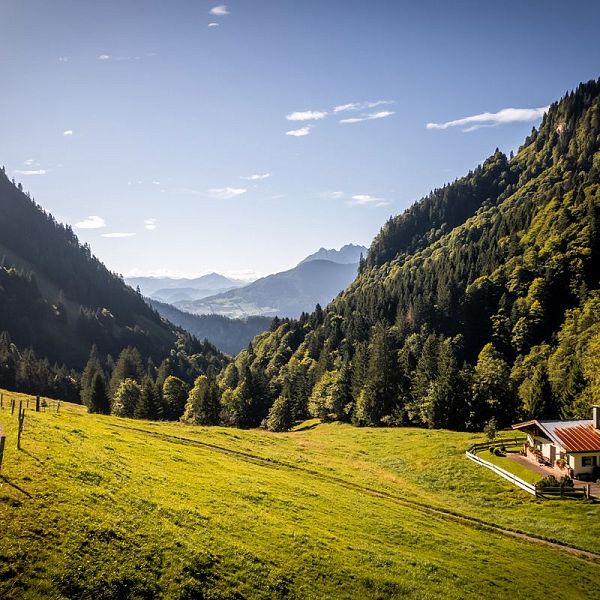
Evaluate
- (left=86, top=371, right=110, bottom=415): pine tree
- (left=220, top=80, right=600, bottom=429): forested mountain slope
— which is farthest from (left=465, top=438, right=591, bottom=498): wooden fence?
(left=86, top=371, right=110, bottom=415): pine tree

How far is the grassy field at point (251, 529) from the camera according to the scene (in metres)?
24.6

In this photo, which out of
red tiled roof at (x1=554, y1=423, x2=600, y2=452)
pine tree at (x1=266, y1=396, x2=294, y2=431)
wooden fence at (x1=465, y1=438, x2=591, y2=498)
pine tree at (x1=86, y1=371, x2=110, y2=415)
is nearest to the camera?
wooden fence at (x1=465, y1=438, x2=591, y2=498)

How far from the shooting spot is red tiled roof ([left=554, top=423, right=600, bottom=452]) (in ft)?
187

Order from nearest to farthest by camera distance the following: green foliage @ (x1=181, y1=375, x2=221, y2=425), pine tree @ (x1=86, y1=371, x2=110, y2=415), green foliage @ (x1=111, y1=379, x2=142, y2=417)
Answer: green foliage @ (x1=181, y1=375, x2=221, y2=425) → pine tree @ (x1=86, y1=371, x2=110, y2=415) → green foliage @ (x1=111, y1=379, x2=142, y2=417)

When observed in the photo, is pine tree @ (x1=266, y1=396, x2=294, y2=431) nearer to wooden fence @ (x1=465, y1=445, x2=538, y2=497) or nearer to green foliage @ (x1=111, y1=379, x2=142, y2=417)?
green foliage @ (x1=111, y1=379, x2=142, y2=417)

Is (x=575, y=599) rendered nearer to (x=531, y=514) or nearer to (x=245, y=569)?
(x=531, y=514)

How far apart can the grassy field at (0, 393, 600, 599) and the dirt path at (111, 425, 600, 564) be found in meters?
0.31

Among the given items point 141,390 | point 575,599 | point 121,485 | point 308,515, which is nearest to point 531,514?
point 575,599

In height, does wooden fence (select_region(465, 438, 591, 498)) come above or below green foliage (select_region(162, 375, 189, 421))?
above

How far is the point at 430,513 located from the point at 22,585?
126ft

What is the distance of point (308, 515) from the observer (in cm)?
4016

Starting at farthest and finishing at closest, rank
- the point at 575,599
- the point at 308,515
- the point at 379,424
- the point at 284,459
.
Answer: the point at 379,424 → the point at 284,459 → the point at 308,515 → the point at 575,599

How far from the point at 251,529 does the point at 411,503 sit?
24.0 m

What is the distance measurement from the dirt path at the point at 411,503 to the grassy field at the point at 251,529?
1.02 ft
